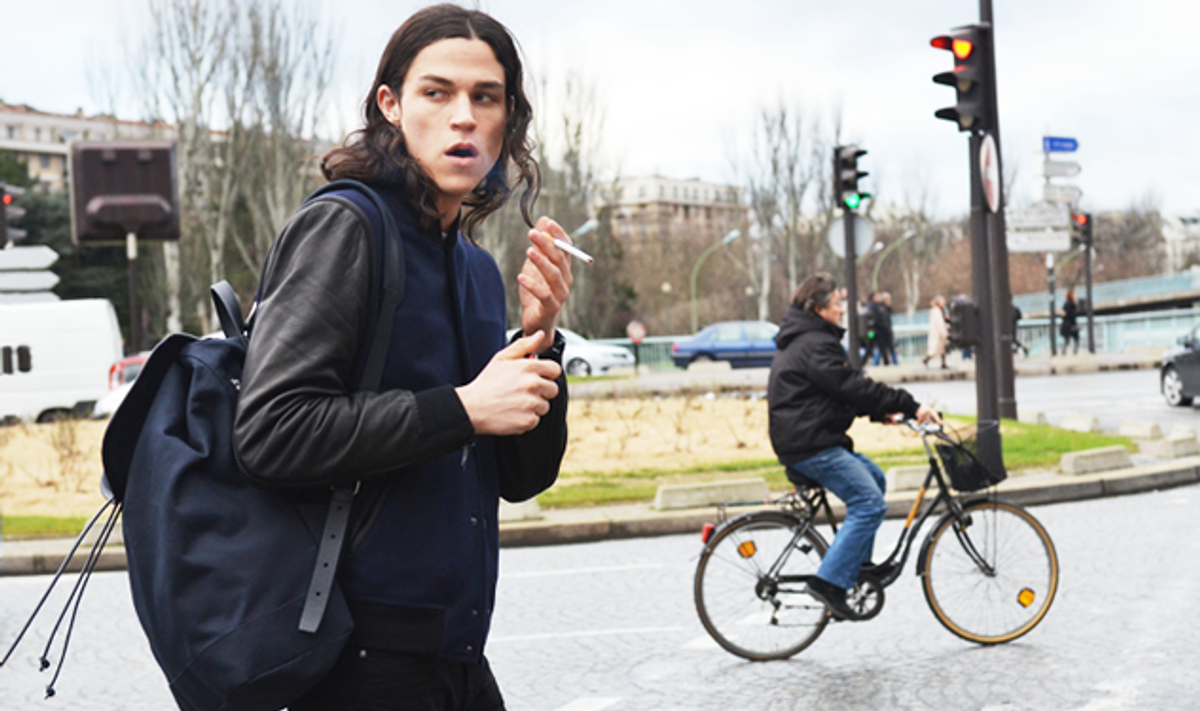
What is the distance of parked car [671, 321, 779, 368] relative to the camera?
35.7 meters

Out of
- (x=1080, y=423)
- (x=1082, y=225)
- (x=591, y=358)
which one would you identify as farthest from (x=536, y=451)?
(x=1082, y=225)

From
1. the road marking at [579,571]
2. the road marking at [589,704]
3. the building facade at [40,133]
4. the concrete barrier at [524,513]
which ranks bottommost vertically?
the road marking at [579,571]

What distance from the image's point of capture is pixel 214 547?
173 centimetres

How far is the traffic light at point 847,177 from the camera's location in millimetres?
15742

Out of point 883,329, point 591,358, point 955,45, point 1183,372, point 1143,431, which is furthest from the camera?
point 591,358

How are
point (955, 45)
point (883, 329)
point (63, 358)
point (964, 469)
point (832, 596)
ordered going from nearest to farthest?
point (832, 596)
point (964, 469)
point (955, 45)
point (63, 358)
point (883, 329)

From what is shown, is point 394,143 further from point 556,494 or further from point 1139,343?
point 1139,343

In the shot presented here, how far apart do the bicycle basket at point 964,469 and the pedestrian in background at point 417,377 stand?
13.3 ft

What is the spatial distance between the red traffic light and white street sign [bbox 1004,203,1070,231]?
21.3ft

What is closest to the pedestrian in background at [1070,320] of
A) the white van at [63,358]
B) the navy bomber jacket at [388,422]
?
the white van at [63,358]

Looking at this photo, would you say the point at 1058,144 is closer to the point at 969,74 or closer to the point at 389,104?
the point at 969,74

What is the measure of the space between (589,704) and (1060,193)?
619 inches

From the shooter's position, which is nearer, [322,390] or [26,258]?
[322,390]

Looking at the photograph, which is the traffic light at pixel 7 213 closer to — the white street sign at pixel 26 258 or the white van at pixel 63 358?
the white street sign at pixel 26 258
